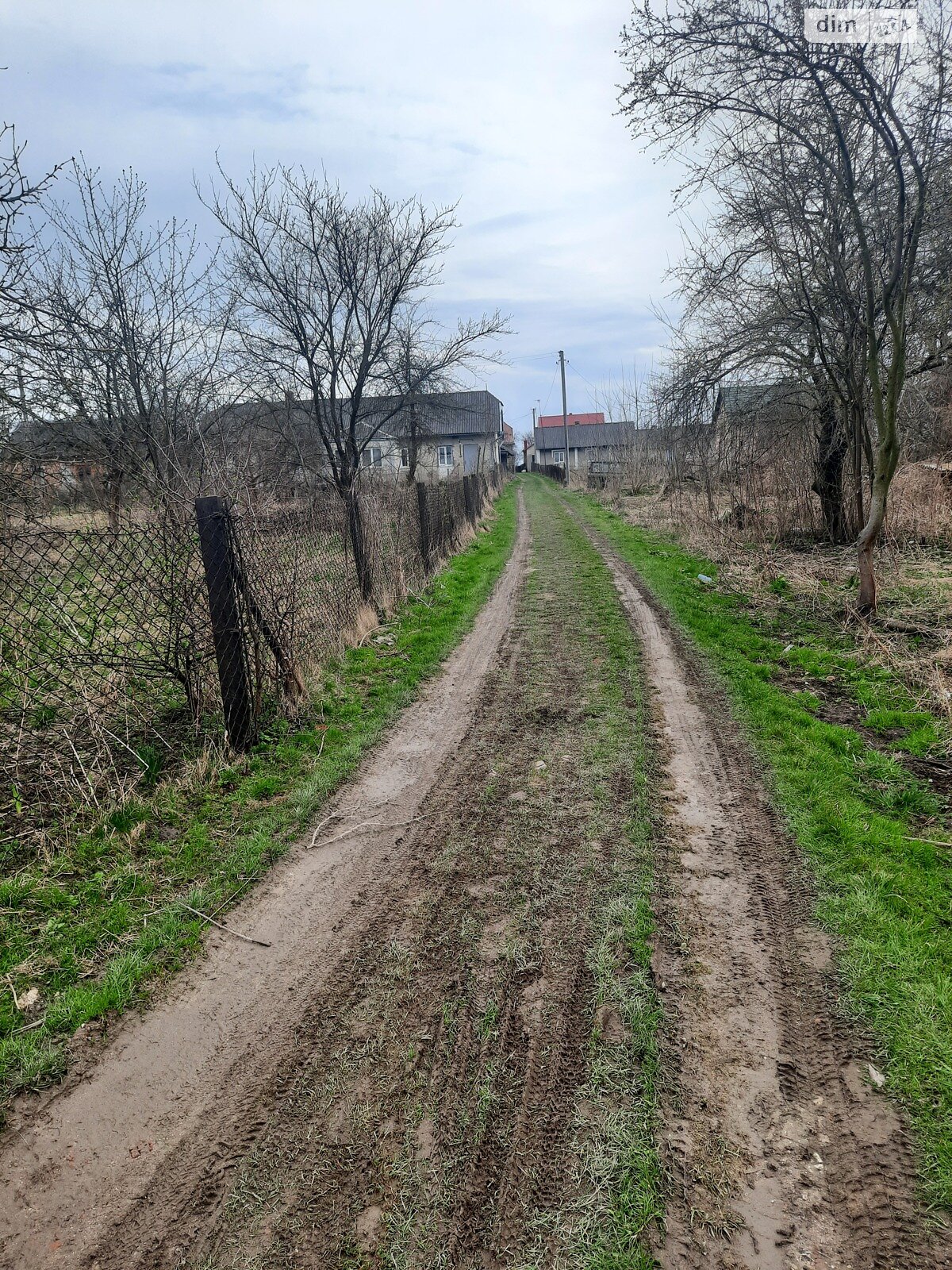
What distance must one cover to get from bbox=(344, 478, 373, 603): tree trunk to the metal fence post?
12.1 ft

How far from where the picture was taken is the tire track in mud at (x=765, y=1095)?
1927 millimetres

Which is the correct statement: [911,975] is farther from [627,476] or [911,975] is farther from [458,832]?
[627,476]

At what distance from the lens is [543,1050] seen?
255cm

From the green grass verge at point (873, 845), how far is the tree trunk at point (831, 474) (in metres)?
6.07

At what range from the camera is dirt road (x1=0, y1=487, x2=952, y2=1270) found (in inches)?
78.0

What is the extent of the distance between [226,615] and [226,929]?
97.7 inches

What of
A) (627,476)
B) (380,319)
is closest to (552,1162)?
(380,319)

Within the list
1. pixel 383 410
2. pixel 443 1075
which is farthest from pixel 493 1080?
pixel 383 410

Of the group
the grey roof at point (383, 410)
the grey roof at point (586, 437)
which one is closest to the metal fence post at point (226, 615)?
the grey roof at point (383, 410)

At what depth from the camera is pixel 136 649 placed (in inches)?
194

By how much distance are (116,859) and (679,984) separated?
3.12m

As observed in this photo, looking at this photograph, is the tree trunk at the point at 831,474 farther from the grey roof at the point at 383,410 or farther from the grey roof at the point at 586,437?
the grey roof at the point at 586,437

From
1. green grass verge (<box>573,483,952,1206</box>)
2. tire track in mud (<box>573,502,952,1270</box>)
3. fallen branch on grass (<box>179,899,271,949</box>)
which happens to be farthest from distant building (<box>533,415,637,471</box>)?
fallen branch on grass (<box>179,899,271,949</box>)

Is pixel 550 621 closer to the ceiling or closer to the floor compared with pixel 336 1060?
closer to the ceiling
